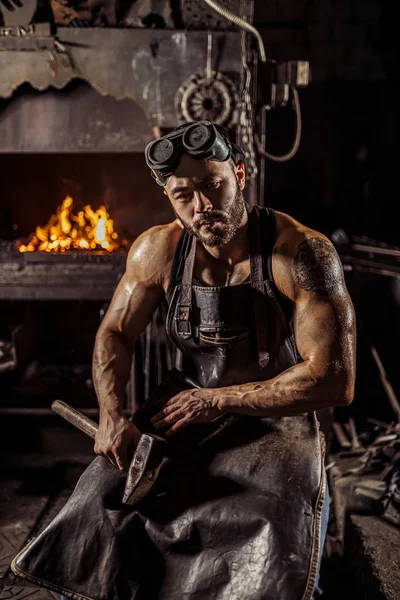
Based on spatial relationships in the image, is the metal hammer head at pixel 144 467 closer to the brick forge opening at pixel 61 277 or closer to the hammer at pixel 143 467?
the hammer at pixel 143 467

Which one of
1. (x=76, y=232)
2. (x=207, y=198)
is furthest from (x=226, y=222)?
(x=76, y=232)

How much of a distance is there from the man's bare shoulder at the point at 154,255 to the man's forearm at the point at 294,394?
0.82m

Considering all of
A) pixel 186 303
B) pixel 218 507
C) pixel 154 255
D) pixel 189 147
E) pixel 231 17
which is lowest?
pixel 218 507

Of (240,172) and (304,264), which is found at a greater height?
(240,172)

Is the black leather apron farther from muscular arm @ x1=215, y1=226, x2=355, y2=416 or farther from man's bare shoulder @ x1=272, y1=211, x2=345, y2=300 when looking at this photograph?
muscular arm @ x1=215, y1=226, x2=355, y2=416

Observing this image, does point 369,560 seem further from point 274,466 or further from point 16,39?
point 16,39

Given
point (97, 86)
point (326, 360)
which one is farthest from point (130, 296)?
point (97, 86)

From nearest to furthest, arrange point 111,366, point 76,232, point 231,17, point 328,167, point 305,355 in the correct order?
1. point 305,355
2. point 111,366
3. point 231,17
4. point 76,232
5. point 328,167

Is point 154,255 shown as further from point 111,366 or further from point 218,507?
point 218,507

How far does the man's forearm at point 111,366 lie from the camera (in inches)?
116

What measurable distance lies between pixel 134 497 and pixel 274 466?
639mm

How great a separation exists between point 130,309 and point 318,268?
42.5 inches

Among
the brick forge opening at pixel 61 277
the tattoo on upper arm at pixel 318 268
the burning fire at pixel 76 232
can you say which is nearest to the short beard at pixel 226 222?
the tattoo on upper arm at pixel 318 268

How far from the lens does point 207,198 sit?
9.00ft
